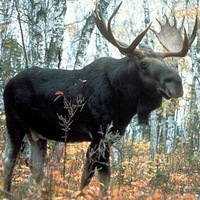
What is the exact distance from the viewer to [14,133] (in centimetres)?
561

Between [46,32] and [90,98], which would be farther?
[46,32]

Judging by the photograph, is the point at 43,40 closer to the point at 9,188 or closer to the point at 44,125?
the point at 44,125

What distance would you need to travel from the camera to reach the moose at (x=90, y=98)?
5289mm

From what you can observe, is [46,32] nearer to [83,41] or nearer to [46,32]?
[46,32]

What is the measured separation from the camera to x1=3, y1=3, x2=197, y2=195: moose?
529 cm

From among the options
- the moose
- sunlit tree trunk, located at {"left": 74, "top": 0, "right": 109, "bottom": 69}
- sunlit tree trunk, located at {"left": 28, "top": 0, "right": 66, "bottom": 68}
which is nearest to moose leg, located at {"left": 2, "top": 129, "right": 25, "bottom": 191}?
the moose

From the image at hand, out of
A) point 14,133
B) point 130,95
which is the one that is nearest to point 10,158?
point 14,133

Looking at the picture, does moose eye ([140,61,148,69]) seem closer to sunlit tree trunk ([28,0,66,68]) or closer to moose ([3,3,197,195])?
moose ([3,3,197,195])

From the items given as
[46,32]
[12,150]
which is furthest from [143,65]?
[46,32]

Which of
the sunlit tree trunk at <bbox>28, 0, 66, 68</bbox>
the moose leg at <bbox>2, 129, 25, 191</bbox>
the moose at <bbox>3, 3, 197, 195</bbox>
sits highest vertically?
the sunlit tree trunk at <bbox>28, 0, 66, 68</bbox>

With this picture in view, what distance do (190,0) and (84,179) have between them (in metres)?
12.9

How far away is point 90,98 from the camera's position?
544 centimetres

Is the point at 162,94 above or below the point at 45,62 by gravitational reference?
below

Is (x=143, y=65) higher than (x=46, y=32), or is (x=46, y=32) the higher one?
(x=46, y=32)
